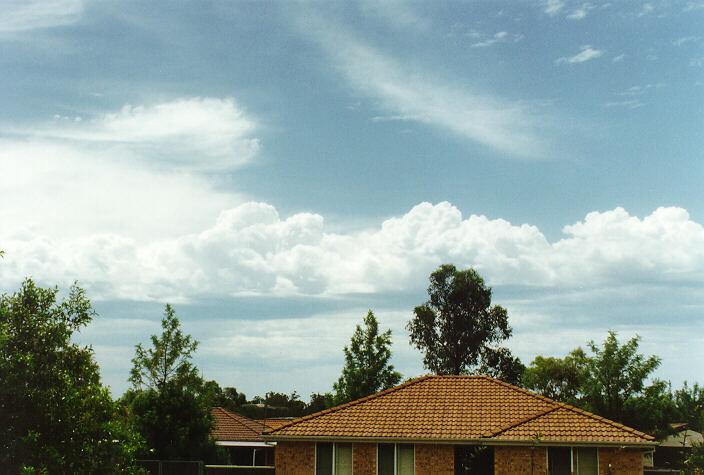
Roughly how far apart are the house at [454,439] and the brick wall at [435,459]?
4cm

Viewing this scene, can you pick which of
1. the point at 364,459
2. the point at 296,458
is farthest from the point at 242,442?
the point at 364,459

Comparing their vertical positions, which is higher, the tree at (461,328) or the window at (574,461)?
the tree at (461,328)

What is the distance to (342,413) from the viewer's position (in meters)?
31.7

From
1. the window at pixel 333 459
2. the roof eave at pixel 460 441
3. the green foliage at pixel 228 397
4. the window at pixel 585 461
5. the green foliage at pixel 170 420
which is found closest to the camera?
the roof eave at pixel 460 441

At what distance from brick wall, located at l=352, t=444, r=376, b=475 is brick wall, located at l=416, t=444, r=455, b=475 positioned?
1.87 metres

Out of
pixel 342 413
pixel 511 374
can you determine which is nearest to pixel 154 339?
pixel 342 413

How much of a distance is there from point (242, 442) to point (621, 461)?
28.1 m

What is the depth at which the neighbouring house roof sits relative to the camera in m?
27.9

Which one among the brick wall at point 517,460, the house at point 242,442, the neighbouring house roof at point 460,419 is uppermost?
the neighbouring house roof at point 460,419

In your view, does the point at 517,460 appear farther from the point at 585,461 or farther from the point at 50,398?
the point at 50,398

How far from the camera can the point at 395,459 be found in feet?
95.7

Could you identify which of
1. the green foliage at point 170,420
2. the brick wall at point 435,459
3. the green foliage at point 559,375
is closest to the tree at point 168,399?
the green foliage at point 170,420

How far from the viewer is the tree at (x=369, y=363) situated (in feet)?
163

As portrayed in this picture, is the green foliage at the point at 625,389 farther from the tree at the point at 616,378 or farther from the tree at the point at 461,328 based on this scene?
the tree at the point at 461,328
